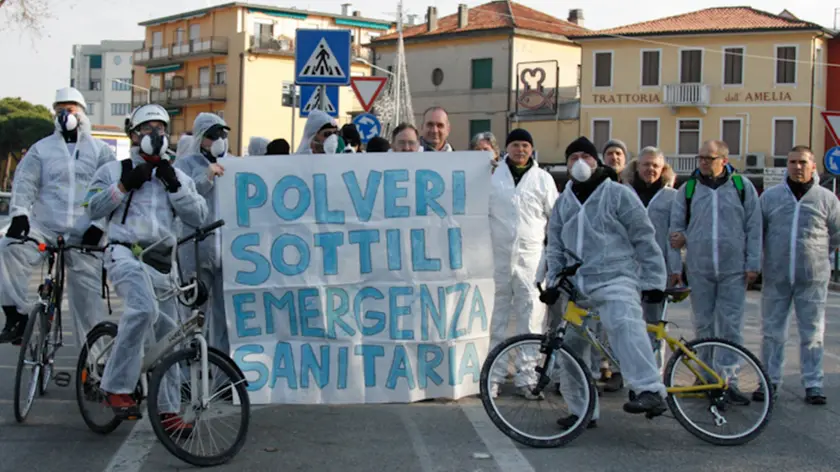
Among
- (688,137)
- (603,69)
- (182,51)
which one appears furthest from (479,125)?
(182,51)

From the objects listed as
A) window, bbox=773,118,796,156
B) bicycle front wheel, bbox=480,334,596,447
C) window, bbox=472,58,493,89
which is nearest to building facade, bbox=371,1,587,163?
window, bbox=472,58,493,89

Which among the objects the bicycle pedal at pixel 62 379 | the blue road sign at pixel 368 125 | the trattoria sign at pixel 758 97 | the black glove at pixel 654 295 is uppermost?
the trattoria sign at pixel 758 97

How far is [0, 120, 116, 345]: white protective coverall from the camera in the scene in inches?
318

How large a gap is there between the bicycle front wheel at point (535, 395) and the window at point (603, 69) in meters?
52.2

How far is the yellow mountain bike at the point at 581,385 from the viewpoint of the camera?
6.89m

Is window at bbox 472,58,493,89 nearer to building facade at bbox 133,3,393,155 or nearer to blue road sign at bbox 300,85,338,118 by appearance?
building facade at bbox 133,3,393,155

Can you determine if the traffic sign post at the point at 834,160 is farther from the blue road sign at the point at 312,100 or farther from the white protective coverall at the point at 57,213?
the white protective coverall at the point at 57,213

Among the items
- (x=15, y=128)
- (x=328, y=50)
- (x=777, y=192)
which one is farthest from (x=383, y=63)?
(x=777, y=192)

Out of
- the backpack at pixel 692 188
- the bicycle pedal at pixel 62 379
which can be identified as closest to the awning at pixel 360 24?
the backpack at pixel 692 188

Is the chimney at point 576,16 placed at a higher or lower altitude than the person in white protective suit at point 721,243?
higher

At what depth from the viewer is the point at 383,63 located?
69750 mm

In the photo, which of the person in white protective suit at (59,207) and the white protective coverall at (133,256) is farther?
A: the person in white protective suit at (59,207)

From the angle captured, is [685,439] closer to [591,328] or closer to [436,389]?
[591,328]

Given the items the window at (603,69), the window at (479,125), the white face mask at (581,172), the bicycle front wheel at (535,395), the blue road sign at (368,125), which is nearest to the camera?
the bicycle front wheel at (535,395)
